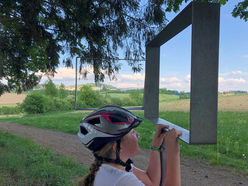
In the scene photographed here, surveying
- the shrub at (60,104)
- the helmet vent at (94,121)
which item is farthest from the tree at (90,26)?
the shrub at (60,104)

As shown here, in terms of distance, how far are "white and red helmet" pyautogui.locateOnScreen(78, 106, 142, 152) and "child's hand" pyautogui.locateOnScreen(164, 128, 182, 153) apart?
230 mm

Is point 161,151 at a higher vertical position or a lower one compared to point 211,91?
lower

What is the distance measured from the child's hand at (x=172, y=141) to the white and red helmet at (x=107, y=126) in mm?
230

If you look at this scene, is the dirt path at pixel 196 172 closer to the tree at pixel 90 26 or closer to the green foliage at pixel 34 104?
the tree at pixel 90 26

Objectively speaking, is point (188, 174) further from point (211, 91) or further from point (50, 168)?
point (211, 91)

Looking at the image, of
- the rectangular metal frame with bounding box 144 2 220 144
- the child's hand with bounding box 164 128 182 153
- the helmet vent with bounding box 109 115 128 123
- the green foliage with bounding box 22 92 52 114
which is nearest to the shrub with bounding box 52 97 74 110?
the green foliage with bounding box 22 92 52 114

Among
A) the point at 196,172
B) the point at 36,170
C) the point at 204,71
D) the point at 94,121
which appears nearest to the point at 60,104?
the point at 36,170

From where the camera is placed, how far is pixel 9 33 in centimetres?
658

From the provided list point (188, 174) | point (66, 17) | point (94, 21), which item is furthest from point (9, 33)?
point (188, 174)

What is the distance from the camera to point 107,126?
52.9 inches

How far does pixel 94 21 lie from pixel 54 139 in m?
6.12

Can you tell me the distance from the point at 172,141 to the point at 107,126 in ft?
1.31

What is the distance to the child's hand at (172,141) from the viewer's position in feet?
4.26

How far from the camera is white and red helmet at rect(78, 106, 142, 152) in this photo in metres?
1.33
